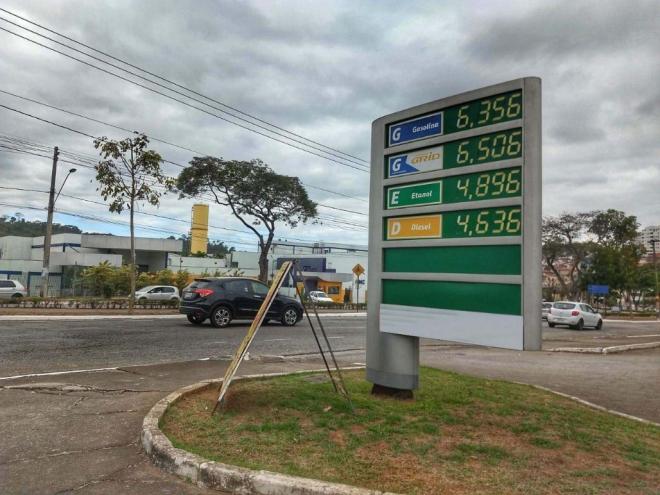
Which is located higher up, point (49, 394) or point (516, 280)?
point (516, 280)

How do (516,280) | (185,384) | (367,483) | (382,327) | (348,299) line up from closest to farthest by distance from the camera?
(367,483), (516,280), (382,327), (185,384), (348,299)

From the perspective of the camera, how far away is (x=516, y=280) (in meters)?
5.00

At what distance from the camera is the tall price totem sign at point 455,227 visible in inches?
197

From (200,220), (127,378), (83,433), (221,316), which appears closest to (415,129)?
(83,433)

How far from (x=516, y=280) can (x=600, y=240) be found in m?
62.6

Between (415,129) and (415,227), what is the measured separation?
4.19 feet

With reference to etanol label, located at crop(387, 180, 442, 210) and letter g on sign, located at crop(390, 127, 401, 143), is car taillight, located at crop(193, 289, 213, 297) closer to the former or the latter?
etanol label, located at crop(387, 180, 442, 210)

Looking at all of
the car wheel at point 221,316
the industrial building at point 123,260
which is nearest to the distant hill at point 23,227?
the industrial building at point 123,260

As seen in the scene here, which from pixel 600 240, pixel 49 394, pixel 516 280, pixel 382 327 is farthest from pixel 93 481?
pixel 600 240

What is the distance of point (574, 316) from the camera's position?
25.8 m

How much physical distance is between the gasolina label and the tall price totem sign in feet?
0.05

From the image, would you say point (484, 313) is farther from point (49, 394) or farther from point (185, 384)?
point (49, 394)

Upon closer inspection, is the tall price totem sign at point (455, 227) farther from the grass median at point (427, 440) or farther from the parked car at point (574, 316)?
the parked car at point (574, 316)

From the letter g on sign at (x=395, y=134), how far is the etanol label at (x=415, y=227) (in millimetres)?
1073
